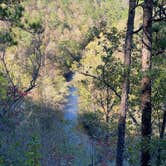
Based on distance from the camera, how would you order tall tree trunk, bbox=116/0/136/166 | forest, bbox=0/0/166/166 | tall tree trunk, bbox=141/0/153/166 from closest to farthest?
tall tree trunk, bbox=141/0/153/166 < forest, bbox=0/0/166/166 < tall tree trunk, bbox=116/0/136/166

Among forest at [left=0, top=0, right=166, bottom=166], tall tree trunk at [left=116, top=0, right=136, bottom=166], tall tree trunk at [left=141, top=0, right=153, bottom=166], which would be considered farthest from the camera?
tall tree trunk at [left=116, top=0, right=136, bottom=166]

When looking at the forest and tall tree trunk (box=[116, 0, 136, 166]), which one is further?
tall tree trunk (box=[116, 0, 136, 166])

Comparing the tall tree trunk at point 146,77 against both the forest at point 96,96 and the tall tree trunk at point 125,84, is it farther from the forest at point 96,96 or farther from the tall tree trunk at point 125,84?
the tall tree trunk at point 125,84

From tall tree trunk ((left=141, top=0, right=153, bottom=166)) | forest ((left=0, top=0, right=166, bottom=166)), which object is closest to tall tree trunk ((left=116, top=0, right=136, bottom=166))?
forest ((left=0, top=0, right=166, bottom=166))

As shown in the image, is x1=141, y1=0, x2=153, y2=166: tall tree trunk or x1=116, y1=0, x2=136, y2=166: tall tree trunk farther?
x1=116, y1=0, x2=136, y2=166: tall tree trunk

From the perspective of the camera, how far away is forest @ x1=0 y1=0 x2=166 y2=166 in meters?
4.72

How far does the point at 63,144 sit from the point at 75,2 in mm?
51887

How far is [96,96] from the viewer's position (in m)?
19.0

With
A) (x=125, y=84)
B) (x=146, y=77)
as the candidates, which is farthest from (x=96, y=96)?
(x=146, y=77)

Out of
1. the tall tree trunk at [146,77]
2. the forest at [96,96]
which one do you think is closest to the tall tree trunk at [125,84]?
the forest at [96,96]

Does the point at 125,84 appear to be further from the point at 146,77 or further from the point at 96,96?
the point at 96,96

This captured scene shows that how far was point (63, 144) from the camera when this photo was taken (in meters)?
Result: 9.34

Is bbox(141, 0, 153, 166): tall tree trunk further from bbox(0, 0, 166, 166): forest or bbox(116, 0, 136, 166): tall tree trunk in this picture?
bbox(116, 0, 136, 166): tall tree trunk

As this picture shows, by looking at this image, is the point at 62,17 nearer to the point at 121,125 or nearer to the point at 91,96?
the point at 91,96
